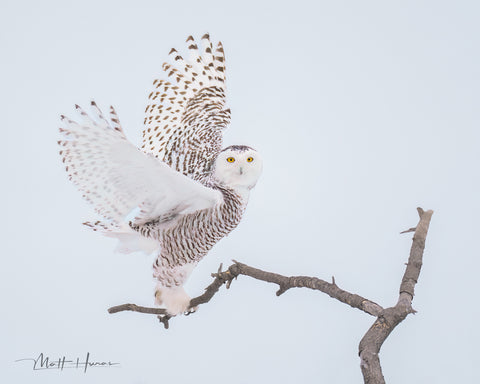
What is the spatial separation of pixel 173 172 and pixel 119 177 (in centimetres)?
12

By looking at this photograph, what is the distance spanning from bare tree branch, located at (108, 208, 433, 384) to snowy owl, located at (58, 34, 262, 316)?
69 mm

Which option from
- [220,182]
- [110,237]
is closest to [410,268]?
[220,182]

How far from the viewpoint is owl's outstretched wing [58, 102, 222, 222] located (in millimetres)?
1431

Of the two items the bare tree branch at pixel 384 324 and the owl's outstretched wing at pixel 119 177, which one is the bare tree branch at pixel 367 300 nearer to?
the bare tree branch at pixel 384 324

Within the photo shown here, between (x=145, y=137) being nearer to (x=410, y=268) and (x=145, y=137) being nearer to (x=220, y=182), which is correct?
(x=220, y=182)

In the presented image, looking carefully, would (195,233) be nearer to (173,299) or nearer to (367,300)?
(173,299)

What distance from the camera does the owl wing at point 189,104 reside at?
6.29 ft

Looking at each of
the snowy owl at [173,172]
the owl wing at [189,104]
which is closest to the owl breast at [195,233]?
the snowy owl at [173,172]

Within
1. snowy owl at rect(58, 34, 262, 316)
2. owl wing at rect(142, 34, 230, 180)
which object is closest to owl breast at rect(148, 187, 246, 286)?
snowy owl at rect(58, 34, 262, 316)

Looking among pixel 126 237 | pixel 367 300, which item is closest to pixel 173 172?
pixel 126 237

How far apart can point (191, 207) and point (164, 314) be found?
33 centimetres

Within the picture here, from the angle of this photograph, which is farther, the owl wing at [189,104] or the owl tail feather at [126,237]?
the owl wing at [189,104]

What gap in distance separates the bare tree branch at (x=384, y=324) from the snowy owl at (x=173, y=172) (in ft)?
1.28

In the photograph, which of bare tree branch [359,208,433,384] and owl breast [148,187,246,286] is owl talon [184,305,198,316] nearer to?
owl breast [148,187,246,286]
